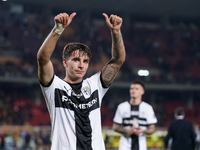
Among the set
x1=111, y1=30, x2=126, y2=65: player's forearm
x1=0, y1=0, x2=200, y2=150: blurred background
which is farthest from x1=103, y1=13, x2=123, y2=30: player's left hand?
x1=0, y1=0, x2=200, y2=150: blurred background

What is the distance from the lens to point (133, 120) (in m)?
6.79

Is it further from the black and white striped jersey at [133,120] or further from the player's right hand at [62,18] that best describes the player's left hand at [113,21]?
the black and white striped jersey at [133,120]

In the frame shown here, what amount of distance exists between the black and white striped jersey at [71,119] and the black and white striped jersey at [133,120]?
334cm

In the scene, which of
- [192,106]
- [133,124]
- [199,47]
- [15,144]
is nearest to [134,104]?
[133,124]

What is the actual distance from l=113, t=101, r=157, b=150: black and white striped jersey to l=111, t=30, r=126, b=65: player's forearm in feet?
10.9

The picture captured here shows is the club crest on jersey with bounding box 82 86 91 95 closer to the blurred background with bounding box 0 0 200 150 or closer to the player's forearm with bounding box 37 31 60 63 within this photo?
the player's forearm with bounding box 37 31 60 63

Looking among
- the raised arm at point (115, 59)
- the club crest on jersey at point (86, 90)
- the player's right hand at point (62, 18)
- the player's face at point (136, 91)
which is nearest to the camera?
the player's right hand at point (62, 18)

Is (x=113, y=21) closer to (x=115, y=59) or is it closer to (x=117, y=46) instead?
(x=117, y=46)

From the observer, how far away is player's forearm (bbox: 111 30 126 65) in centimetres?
352

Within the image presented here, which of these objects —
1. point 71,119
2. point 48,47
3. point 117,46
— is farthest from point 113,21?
point 71,119

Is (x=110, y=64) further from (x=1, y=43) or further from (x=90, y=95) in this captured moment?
(x=1, y=43)

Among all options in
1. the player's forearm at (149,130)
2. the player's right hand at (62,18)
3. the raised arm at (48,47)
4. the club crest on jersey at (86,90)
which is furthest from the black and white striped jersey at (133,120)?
the player's right hand at (62,18)

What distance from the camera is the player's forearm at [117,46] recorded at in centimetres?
352

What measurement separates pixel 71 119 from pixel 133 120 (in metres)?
3.66
